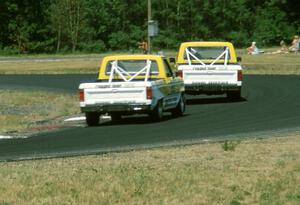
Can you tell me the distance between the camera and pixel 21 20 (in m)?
91.9

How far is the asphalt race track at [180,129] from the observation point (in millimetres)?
14781

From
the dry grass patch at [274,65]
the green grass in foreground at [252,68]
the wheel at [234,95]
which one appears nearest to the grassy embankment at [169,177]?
the wheel at [234,95]

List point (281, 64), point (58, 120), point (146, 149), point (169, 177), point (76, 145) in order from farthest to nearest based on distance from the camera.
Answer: point (281, 64) → point (58, 120) → point (76, 145) → point (146, 149) → point (169, 177)

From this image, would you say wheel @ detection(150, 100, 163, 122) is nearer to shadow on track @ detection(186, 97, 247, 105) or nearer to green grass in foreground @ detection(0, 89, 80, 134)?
green grass in foreground @ detection(0, 89, 80, 134)

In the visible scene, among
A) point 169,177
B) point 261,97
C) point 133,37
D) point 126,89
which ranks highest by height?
point 169,177

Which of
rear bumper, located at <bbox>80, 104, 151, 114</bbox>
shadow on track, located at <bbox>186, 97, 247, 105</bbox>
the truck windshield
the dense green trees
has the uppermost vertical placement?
rear bumper, located at <bbox>80, 104, 151, 114</bbox>

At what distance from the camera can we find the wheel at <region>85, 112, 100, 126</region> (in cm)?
2011

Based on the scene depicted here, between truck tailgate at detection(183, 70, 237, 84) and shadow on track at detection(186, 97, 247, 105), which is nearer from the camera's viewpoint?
shadow on track at detection(186, 97, 247, 105)

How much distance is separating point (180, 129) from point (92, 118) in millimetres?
3087

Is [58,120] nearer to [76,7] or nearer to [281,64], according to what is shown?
[281,64]

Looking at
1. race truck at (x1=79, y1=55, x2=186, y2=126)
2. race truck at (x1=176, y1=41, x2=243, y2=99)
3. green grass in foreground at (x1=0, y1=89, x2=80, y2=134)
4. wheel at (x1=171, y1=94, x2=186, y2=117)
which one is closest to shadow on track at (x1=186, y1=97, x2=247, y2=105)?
race truck at (x1=176, y1=41, x2=243, y2=99)

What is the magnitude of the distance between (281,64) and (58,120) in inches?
1250

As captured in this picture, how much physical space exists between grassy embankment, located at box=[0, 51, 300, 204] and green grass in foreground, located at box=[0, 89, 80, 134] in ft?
22.6

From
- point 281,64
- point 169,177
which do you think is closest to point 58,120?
point 169,177
